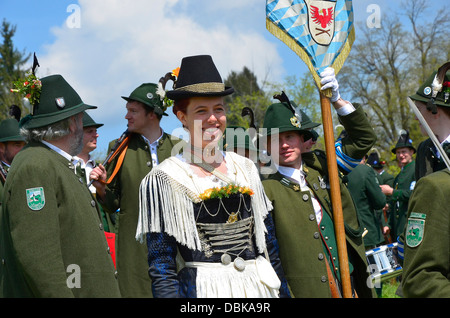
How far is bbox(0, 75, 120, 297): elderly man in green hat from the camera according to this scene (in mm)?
3230

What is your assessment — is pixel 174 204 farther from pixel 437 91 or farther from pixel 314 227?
pixel 437 91

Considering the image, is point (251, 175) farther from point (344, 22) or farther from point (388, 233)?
point (388, 233)

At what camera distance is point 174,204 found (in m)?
3.29

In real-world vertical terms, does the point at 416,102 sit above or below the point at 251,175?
above

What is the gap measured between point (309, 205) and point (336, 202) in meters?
0.20

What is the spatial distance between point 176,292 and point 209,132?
909 millimetres

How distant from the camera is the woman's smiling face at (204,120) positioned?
3422 mm

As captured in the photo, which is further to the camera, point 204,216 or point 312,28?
point 312,28

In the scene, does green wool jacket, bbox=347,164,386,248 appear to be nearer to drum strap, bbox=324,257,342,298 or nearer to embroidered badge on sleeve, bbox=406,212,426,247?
drum strap, bbox=324,257,342,298

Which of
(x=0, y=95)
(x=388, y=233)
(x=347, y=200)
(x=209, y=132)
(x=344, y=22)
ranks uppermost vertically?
(x=0, y=95)

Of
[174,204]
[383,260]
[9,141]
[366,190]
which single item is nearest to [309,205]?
[174,204]

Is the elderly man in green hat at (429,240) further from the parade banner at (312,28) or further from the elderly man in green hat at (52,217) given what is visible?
the parade banner at (312,28)
